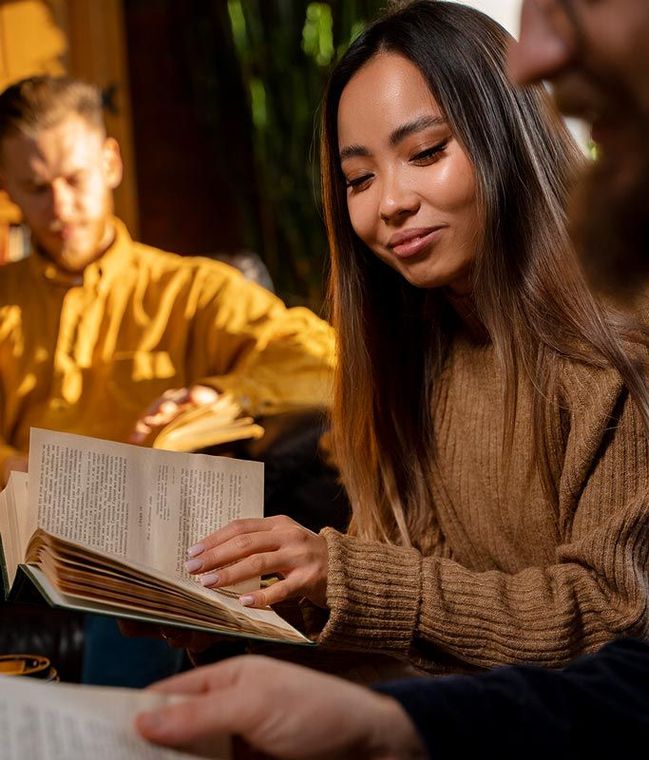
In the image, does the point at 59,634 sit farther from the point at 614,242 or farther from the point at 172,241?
the point at 172,241

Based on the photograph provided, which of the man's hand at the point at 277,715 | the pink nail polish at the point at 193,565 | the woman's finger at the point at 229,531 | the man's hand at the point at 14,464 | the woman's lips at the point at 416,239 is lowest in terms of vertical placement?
the man's hand at the point at 277,715

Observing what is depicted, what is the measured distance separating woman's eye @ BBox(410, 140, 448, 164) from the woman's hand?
17.1 inches

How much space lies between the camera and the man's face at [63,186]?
243 cm

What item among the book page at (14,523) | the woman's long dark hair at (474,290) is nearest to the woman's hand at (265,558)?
the book page at (14,523)

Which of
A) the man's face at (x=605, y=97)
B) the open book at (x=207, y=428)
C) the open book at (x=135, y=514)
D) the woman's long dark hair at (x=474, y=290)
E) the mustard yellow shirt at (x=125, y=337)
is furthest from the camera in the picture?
the mustard yellow shirt at (x=125, y=337)

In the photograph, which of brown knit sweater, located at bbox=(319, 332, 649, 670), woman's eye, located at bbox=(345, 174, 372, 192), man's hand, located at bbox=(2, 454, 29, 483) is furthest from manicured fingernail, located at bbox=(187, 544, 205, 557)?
man's hand, located at bbox=(2, 454, 29, 483)

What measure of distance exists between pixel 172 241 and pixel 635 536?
9.92ft

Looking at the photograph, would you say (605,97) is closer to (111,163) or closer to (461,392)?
(461,392)

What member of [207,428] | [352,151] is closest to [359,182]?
[352,151]

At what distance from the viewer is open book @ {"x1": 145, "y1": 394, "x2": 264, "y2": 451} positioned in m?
1.99

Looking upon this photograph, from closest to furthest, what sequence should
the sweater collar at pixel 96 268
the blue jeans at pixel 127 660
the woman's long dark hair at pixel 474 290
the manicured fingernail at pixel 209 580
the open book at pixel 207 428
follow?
the manicured fingernail at pixel 209 580 → the woman's long dark hair at pixel 474 290 → the blue jeans at pixel 127 660 → the open book at pixel 207 428 → the sweater collar at pixel 96 268

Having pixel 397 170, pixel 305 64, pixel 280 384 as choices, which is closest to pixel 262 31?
pixel 305 64

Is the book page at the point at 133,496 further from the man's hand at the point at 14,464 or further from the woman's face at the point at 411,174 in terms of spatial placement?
the man's hand at the point at 14,464

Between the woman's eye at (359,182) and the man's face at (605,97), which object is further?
the woman's eye at (359,182)
